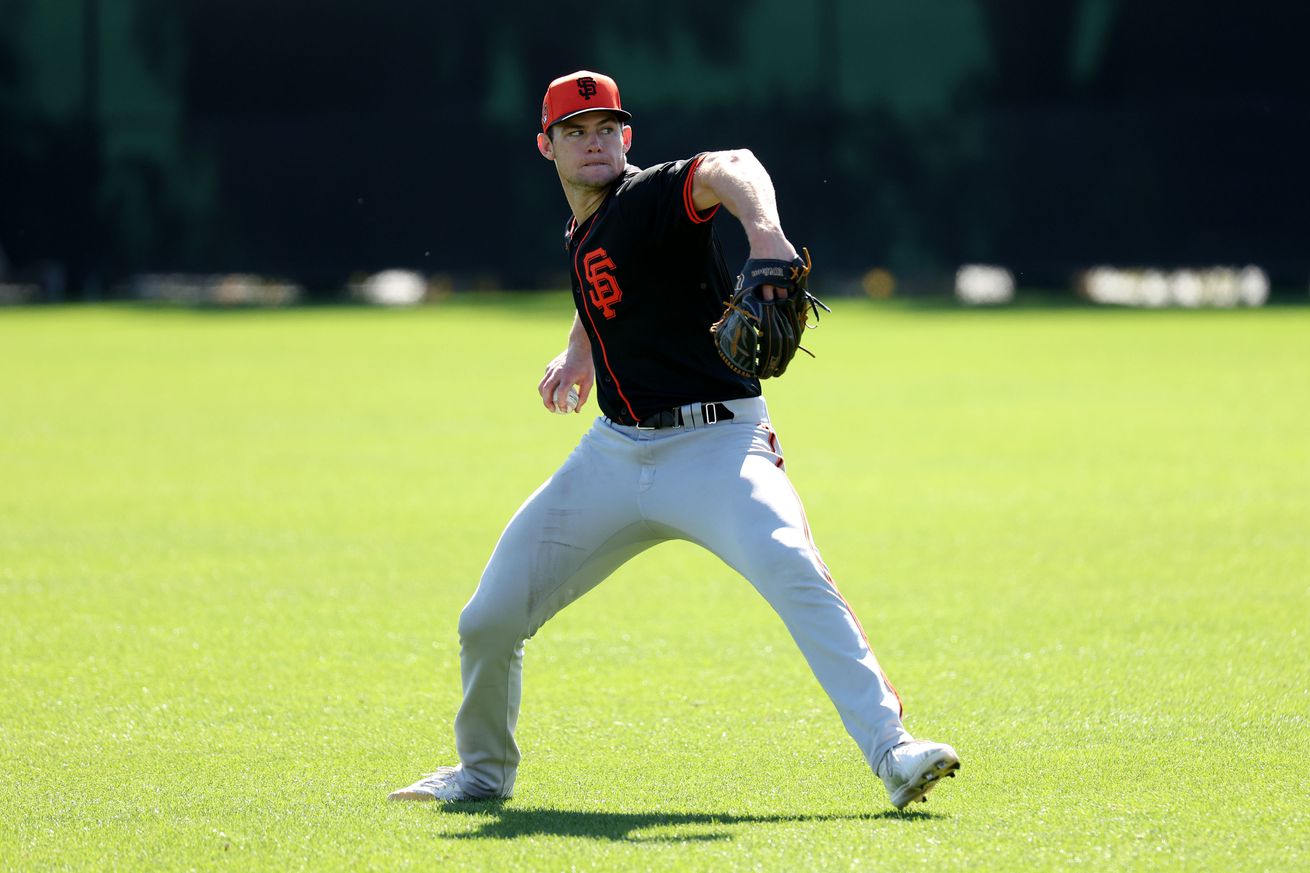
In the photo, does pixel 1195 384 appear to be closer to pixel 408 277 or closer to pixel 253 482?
pixel 253 482

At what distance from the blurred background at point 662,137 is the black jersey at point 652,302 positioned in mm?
22900

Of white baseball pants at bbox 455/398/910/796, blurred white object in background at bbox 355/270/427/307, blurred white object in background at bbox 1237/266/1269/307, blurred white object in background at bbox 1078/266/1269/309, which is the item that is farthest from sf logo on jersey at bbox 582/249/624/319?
blurred white object in background at bbox 355/270/427/307

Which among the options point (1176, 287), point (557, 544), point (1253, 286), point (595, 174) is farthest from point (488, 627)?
point (1176, 287)

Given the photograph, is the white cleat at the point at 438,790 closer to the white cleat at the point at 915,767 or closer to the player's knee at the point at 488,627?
the player's knee at the point at 488,627

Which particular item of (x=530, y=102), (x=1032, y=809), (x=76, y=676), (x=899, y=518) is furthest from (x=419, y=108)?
(x=1032, y=809)

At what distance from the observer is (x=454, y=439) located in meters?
13.7

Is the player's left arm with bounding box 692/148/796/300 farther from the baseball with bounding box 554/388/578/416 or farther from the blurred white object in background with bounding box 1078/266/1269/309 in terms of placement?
the blurred white object in background with bounding box 1078/266/1269/309

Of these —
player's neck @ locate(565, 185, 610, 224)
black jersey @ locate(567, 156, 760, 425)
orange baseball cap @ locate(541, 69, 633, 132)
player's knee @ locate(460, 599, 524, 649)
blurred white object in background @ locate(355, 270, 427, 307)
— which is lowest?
blurred white object in background @ locate(355, 270, 427, 307)

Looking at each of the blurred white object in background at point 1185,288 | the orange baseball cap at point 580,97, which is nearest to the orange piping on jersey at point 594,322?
the orange baseball cap at point 580,97

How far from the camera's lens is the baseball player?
480 centimetres

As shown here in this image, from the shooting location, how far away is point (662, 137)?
29.9 meters

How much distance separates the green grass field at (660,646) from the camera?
4.45m

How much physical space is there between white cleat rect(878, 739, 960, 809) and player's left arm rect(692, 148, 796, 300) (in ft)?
4.03

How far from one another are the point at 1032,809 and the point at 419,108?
27.4 meters
